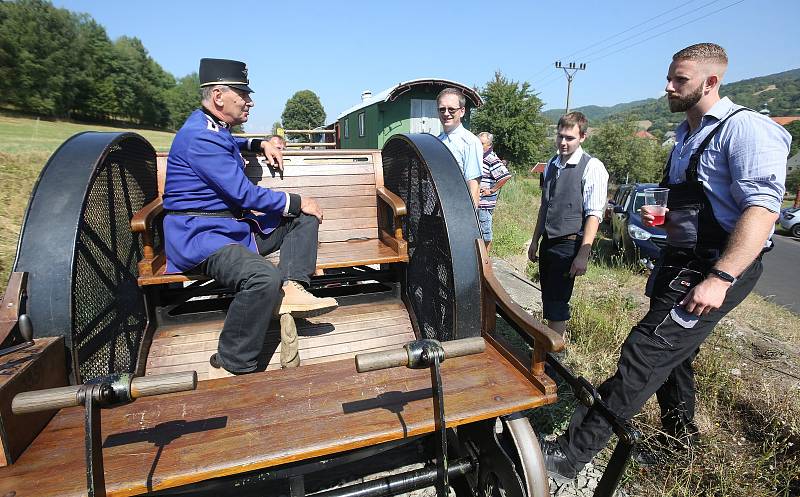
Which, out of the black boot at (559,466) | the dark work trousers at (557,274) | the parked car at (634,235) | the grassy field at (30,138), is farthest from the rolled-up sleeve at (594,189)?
the grassy field at (30,138)

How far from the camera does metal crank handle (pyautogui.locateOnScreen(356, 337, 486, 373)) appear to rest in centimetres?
137

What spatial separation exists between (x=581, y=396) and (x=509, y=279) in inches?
190

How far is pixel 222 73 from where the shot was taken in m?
2.57

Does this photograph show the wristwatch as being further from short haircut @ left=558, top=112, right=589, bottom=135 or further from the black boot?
short haircut @ left=558, top=112, right=589, bottom=135

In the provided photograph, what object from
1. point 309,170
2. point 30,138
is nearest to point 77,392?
point 309,170

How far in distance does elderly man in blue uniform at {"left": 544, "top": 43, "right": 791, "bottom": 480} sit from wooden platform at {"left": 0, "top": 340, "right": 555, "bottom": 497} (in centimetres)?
62

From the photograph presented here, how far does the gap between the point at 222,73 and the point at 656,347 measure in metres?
2.85

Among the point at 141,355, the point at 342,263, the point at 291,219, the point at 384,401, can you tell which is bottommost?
the point at 141,355

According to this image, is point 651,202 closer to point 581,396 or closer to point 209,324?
point 581,396

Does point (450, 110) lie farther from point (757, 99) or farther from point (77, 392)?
point (757, 99)

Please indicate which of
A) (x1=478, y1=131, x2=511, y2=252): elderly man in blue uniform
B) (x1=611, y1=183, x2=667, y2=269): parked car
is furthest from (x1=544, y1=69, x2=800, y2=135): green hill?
(x1=478, y1=131, x2=511, y2=252): elderly man in blue uniform

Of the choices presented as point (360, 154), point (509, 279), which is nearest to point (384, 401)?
point (360, 154)

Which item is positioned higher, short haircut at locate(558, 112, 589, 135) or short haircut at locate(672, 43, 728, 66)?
short haircut at locate(672, 43, 728, 66)

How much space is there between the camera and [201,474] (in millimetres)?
1366
